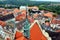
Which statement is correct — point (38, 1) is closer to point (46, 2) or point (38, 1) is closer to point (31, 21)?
point (46, 2)

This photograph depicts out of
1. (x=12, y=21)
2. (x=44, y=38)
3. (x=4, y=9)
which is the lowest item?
(x=44, y=38)

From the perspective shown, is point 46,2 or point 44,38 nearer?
point 44,38

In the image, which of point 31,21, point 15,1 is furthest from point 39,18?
point 15,1

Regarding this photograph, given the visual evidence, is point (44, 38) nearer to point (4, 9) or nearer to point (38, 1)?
point (38, 1)

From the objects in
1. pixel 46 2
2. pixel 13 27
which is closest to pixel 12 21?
pixel 13 27

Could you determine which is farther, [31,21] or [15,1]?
[15,1]

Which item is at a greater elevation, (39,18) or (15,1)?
(15,1)

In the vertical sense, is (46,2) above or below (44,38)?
above

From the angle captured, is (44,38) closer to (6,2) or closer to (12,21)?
(12,21)
